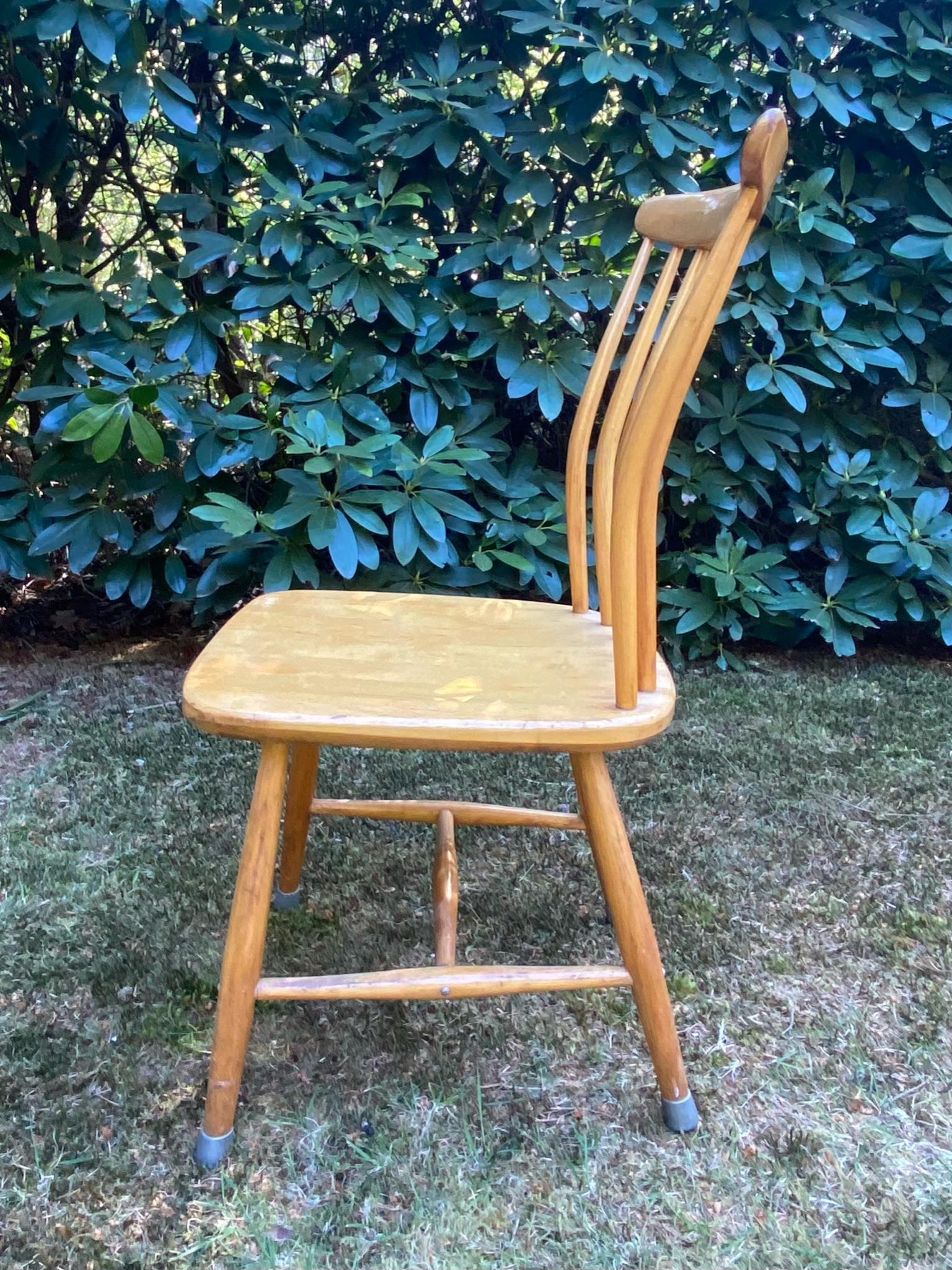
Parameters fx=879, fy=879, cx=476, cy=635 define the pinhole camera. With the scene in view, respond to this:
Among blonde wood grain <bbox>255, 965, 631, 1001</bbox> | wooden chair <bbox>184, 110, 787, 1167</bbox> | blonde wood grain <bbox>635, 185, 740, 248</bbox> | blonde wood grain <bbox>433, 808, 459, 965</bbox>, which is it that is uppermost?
blonde wood grain <bbox>635, 185, 740, 248</bbox>

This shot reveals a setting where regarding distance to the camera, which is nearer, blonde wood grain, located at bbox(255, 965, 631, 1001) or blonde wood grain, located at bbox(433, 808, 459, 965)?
blonde wood grain, located at bbox(255, 965, 631, 1001)

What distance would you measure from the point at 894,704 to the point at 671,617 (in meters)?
0.47

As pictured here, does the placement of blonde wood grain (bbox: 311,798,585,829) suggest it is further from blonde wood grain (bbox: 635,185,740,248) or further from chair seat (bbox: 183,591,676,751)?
blonde wood grain (bbox: 635,185,740,248)

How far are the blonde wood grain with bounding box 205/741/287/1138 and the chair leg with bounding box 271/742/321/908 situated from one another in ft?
0.84

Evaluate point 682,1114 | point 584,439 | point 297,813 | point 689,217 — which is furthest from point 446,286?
point 682,1114

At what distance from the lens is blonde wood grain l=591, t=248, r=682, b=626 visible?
91 cm

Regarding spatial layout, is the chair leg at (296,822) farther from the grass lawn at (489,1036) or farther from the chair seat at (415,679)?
the chair seat at (415,679)

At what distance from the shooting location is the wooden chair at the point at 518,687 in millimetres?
676

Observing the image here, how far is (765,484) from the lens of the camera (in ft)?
6.53

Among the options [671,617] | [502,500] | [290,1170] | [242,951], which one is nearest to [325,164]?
[502,500]

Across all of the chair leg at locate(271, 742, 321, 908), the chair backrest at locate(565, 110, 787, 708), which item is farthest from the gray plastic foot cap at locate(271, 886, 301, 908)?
the chair backrest at locate(565, 110, 787, 708)

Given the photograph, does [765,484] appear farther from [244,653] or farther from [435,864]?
[244,653]

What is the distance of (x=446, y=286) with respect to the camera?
174cm

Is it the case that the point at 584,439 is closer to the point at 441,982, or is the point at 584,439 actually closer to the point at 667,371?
the point at 667,371
